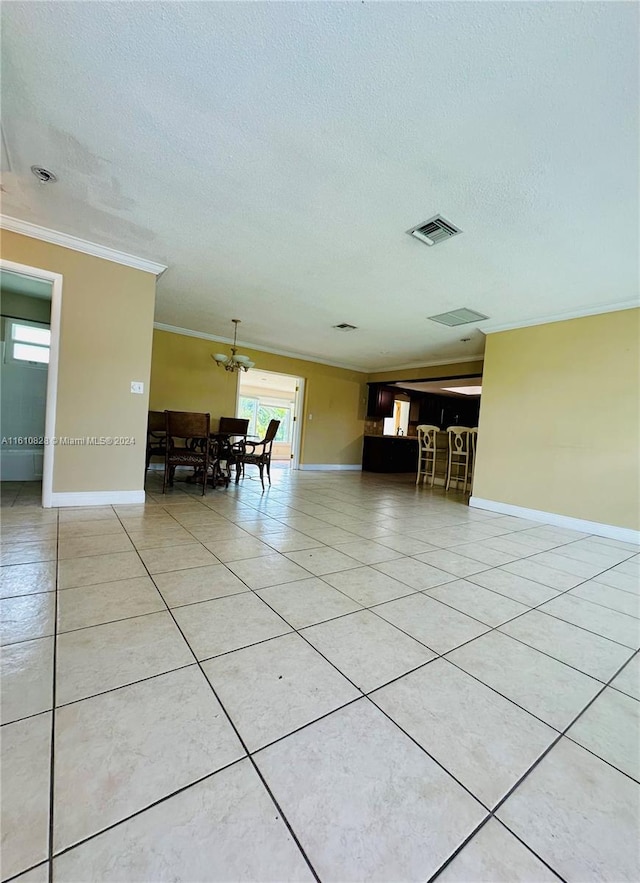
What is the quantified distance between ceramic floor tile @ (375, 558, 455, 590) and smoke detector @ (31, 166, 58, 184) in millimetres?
3363

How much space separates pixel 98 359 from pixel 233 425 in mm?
2706

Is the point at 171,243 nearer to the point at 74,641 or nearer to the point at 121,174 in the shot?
the point at 121,174

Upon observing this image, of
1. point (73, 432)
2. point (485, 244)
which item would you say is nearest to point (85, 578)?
point (73, 432)

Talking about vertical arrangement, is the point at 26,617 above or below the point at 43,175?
below

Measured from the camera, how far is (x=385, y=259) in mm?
3080

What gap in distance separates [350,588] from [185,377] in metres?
5.02

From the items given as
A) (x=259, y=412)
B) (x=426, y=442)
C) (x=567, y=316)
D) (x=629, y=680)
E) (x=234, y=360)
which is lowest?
(x=629, y=680)

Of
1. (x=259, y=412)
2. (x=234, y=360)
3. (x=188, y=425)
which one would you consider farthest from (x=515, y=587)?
(x=259, y=412)

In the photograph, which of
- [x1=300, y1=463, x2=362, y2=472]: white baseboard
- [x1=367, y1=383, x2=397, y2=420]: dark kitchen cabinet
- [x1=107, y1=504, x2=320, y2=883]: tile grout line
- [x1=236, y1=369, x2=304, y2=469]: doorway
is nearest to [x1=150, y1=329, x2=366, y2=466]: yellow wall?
[x1=300, y1=463, x2=362, y2=472]: white baseboard

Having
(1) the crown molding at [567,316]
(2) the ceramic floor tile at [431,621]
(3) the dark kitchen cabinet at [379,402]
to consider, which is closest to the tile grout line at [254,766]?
(2) the ceramic floor tile at [431,621]

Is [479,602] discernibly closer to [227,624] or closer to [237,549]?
[227,624]

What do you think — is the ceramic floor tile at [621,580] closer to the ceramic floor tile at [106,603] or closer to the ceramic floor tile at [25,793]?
the ceramic floor tile at [106,603]

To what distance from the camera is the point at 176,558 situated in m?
2.28

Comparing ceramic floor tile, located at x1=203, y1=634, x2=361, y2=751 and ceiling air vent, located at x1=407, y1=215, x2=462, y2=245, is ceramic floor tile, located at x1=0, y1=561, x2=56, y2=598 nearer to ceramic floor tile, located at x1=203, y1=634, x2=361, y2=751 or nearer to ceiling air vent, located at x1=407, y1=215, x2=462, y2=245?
ceramic floor tile, located at x1=203, y1=634, x2=361, y2=751
